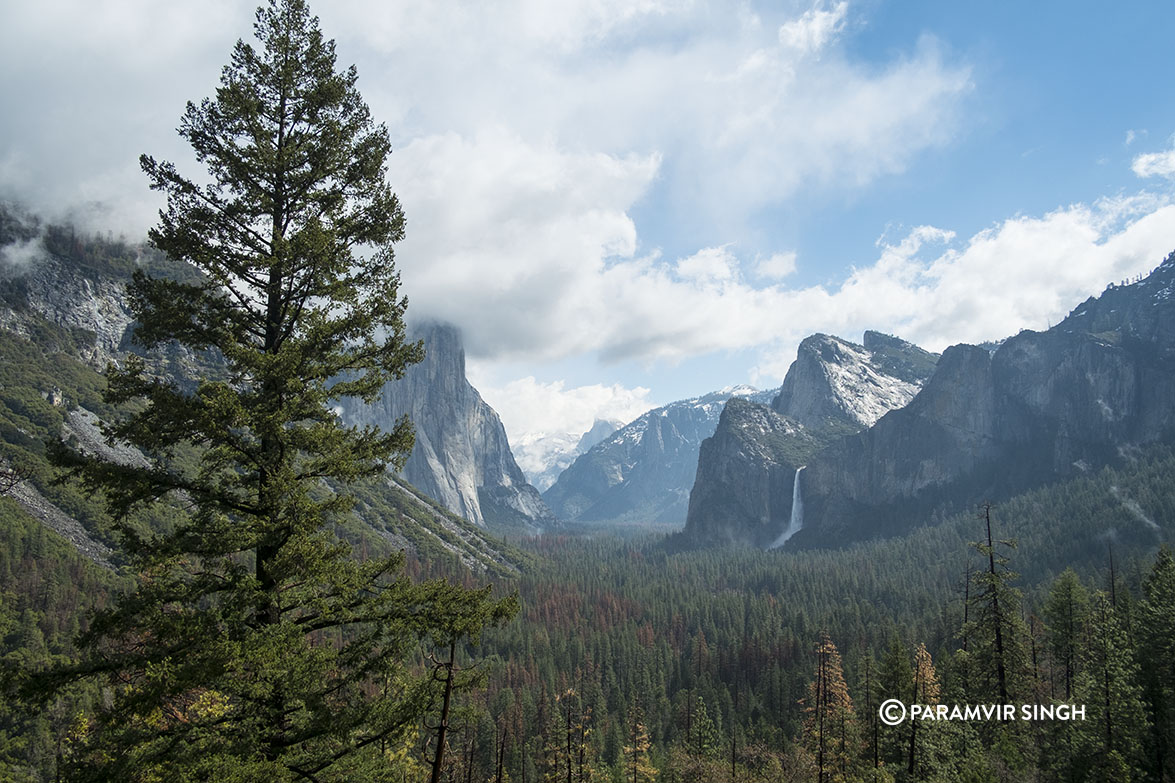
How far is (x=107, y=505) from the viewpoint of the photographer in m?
9.82

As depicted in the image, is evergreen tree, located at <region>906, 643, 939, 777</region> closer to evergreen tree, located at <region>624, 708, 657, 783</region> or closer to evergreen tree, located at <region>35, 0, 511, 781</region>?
evergreen tree, located at <region>624, 708, 657, 783</region>

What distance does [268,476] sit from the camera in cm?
1022

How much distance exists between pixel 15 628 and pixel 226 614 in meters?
94.3

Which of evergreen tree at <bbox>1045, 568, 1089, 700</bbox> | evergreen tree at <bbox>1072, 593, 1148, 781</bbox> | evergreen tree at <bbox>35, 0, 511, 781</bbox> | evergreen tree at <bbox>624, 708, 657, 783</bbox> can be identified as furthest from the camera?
evergreen tree at <bbox>1045, 568, 1089, 700</bbox>

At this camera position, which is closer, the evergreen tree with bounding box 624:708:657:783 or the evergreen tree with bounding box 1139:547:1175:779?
the evergreen tree with bounding box 1139:547:1175:779

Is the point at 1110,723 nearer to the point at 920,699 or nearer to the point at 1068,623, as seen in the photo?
the point at 920,699

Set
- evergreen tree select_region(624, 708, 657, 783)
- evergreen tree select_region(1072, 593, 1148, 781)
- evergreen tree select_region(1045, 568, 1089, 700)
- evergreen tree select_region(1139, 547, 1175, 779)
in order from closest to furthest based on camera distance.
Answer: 1. evergreen tree select_region(1072, 593, 1148, 781)
2. evergreen tree select_region(1139, 547, 1175, 779)
3. evergreen tree select_region(624, 708, 657, 783)
4. evergreen tree select_region(1045, 568, 1089, 700)

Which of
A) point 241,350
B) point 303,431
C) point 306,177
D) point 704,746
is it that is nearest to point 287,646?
point 303,431

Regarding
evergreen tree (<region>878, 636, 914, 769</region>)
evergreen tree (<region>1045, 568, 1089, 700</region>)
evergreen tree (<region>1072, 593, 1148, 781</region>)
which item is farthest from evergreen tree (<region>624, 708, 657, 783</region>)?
evergreen tree (<region>1045, 568, 1089, 700</region>)

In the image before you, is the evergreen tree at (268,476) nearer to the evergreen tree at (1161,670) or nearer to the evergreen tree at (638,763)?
the evergreen tree at (638,763)

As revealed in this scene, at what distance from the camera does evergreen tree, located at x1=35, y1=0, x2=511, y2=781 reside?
918 cm

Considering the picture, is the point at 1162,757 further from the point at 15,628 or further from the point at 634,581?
the point at 634,581

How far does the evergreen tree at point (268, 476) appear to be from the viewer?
30.1 ft

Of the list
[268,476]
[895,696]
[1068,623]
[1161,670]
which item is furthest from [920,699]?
[268,476]
